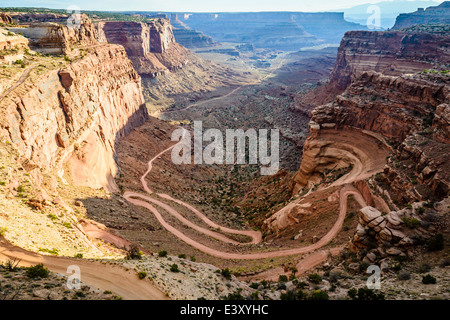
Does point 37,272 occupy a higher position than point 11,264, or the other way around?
point 11,264

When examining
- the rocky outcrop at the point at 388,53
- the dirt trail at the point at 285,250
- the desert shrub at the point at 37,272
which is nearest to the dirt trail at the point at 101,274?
the desert shrub at the point at 37,272

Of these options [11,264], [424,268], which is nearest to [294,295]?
[424,268]

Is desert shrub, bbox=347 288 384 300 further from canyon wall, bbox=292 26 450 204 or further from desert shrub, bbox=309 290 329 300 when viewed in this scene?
canyon wall, bbox=292 26 450 204

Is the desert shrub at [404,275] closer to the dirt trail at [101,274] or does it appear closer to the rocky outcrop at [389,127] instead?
the rocky outcrop at [389,127]

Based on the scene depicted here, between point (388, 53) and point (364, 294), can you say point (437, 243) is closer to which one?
point (364, 294)

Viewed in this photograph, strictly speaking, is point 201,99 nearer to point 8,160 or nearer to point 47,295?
point 8,160
